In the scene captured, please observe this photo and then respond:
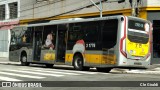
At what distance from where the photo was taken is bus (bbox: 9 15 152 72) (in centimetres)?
2048

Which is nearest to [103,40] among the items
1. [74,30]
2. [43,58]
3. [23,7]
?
[74,30]

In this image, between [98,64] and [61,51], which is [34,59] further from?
[98,64]

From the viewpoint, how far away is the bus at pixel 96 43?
2048 centimetres

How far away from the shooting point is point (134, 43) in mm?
21031

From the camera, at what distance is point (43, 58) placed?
26.5 metres

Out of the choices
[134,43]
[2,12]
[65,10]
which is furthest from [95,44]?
[2,12]

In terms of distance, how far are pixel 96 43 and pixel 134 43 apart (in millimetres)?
2199

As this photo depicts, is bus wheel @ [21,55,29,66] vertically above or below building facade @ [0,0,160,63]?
below

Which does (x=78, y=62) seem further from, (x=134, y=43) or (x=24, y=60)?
(x=24, y=60)

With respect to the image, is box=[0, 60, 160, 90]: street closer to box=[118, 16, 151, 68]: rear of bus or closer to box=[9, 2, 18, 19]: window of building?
box=[118, 16, 151, 68]: rear of bus

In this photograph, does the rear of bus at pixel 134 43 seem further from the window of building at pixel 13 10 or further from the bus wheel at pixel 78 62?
the window of building at pixel 13 10

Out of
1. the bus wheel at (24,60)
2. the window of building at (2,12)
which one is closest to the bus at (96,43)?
the bus wheel at (24,60)

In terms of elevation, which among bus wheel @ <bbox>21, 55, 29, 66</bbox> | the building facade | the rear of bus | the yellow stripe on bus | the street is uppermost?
the building facade

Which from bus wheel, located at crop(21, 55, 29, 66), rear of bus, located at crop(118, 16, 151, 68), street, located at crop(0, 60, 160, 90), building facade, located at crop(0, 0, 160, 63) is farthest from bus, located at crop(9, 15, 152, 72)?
building facade, located at crop(0, 0, 160, 63)
